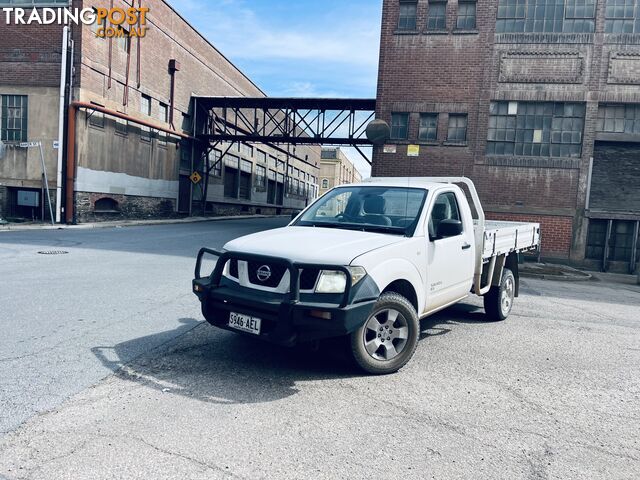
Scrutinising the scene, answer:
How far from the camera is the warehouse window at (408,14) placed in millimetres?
17841

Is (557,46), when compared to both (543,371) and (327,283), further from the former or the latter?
(327,283)

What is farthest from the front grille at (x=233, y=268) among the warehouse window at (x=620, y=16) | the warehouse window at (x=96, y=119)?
the warehouse window at (x=96, y=119)

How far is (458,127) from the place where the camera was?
58.4ft

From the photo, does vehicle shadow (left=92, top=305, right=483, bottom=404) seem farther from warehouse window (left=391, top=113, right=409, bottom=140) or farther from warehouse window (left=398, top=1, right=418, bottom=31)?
warehouse window (left=398, top=1, right=418, bottom=31)

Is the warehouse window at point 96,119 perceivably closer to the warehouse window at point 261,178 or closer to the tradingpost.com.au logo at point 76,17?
the tradingpost.com.au logo at point 76,17

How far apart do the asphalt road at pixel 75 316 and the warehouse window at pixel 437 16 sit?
13.2 m

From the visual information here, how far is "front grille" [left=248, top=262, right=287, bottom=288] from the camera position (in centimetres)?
397

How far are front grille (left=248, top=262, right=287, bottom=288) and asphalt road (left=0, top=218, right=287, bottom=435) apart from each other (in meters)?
1.46

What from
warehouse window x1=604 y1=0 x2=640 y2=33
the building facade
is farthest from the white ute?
the building facade

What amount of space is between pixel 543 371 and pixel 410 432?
7.01 feet

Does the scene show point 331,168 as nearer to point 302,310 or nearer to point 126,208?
point 126,208

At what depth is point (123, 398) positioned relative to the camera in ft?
11.5

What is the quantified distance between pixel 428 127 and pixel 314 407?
53.4ft

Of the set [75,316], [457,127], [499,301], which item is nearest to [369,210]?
[499,301]
